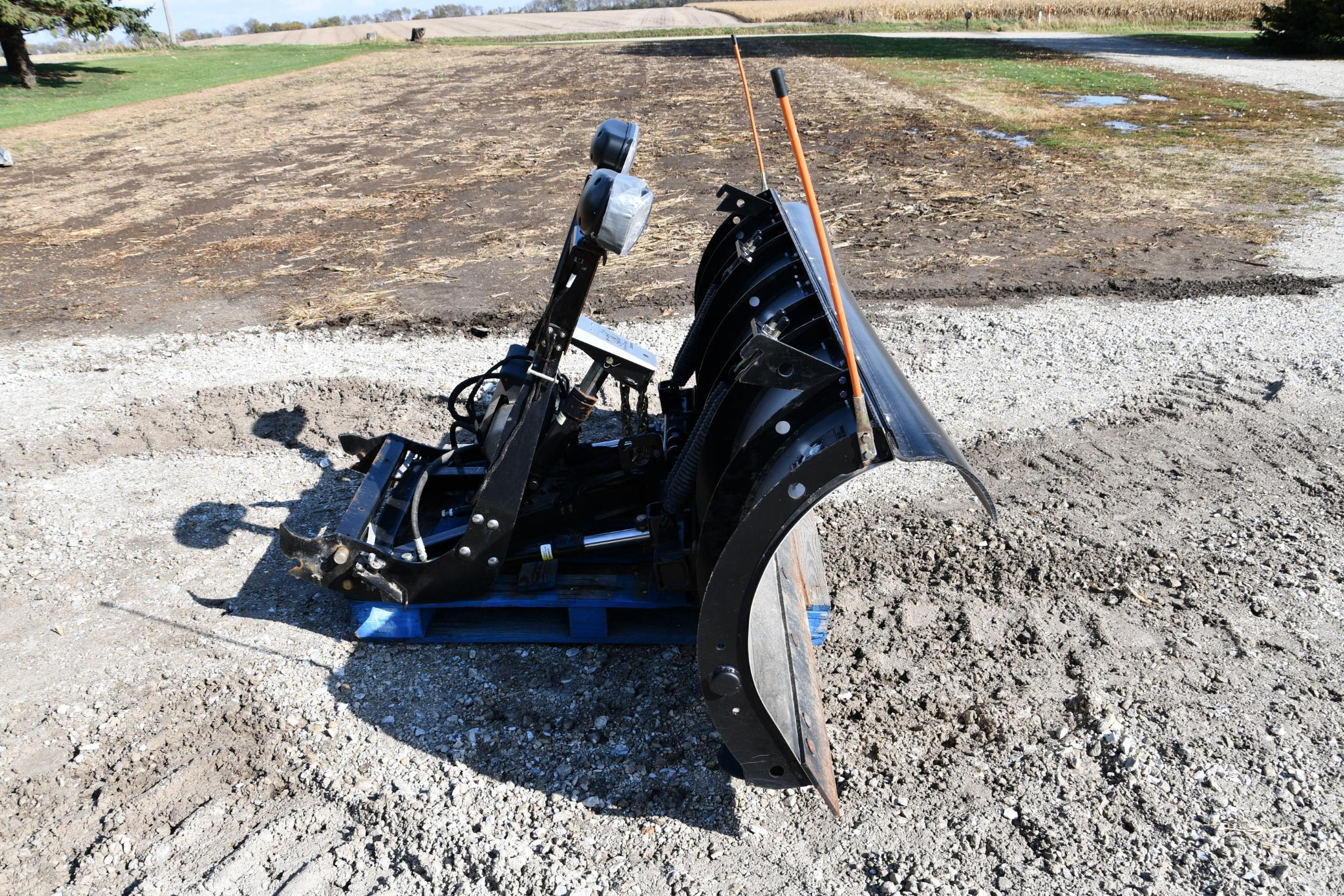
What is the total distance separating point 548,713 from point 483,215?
324 inches

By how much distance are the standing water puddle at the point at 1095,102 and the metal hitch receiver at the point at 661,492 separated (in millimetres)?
14490

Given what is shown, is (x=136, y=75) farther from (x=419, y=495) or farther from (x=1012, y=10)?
(x=1012, y=10)

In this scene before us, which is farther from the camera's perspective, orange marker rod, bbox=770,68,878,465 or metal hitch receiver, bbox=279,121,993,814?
metal hitch receiver, bbox=279,121,993,814

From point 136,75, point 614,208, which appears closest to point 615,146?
point 614,208

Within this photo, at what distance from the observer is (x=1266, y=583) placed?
417 cm

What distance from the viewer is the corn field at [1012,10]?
116ft

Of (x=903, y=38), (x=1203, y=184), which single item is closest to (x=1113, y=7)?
(x=903, y=38)

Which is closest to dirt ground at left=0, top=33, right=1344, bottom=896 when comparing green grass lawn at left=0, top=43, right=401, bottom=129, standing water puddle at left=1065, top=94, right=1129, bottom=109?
standing water puddle at left=1065, top=94, right=1129, bottom=109

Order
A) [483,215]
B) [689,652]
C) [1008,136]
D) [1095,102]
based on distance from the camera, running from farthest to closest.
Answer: [1095,102] → [1008,136] → [483,215] → [689,652]

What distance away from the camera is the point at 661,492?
13.0 ft

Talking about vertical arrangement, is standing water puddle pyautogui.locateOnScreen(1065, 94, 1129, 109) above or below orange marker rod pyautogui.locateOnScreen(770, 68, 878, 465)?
below

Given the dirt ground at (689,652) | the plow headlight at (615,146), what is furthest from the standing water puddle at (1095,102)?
the plow headlight at (615,146)

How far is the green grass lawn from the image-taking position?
2053cm

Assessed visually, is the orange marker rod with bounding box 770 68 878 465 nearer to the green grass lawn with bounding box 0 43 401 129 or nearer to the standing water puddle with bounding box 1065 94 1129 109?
the standing water puddle with bounding box 1065 94 1129 109
